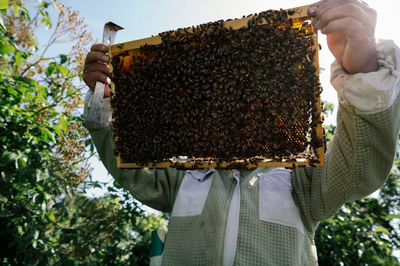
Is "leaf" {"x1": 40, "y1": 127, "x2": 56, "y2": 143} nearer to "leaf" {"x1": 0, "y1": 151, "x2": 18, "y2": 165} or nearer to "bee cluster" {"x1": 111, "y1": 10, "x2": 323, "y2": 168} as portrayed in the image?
"leaf" {"x1": 0, "y1": 151, "x2": 18, "y2": 165}

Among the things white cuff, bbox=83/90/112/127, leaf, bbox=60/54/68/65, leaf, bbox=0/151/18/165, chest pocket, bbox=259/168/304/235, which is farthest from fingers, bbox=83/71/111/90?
chest pocket, bbox=259/168/304/235

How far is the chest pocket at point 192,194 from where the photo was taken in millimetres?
2730

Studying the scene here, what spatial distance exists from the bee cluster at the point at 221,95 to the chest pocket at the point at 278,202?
509 mm

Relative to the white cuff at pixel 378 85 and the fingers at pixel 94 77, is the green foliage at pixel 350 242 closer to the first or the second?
the white cuff at pixel 378 85

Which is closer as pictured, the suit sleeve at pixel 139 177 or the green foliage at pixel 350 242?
the suit sleeve at pixel 139 177

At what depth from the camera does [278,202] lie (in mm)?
2564

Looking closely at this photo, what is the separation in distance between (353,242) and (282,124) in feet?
10.5

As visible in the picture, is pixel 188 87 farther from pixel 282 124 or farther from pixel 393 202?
pixel 393 202

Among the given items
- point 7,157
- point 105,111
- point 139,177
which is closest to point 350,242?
point 139,177

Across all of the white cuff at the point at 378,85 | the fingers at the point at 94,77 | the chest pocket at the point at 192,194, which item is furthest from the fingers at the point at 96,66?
the white cuff at the point at 378,85

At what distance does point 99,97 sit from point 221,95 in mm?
1182

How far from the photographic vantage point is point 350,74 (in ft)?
6.59

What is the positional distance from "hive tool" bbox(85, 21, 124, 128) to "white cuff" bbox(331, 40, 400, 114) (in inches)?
81.1

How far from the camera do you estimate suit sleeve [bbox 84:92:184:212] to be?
3045 mm
